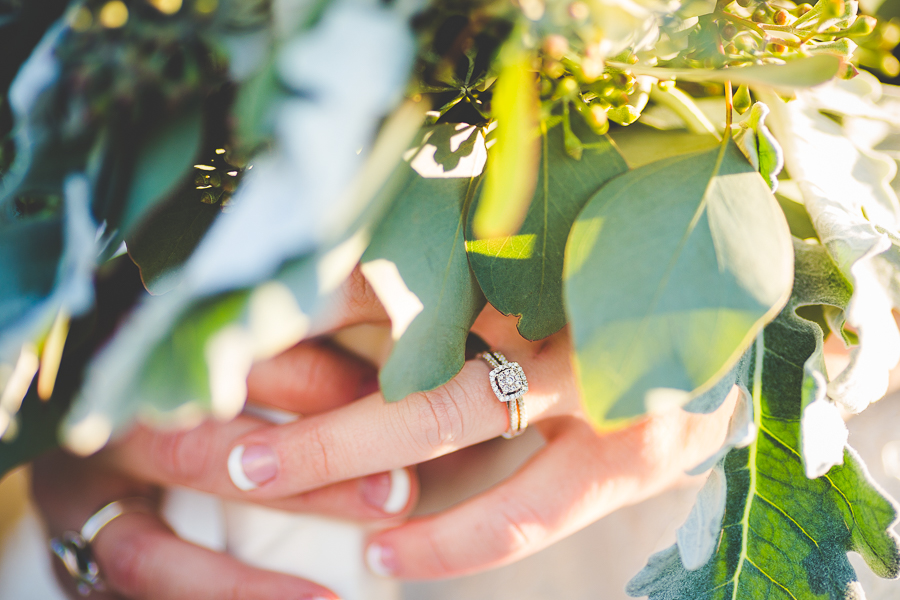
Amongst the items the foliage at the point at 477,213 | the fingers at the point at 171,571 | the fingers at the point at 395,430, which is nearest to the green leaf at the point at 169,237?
the foliage at the point at 477,213

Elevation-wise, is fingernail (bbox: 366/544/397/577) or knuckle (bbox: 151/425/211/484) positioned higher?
knuckle (bbox: 151/425/211/484)

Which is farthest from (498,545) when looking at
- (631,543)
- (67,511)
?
(67,511)

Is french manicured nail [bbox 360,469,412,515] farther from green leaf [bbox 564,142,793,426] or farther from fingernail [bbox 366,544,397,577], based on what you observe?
green leaf [bbox 564,142,793,426]

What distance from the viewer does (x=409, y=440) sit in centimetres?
49

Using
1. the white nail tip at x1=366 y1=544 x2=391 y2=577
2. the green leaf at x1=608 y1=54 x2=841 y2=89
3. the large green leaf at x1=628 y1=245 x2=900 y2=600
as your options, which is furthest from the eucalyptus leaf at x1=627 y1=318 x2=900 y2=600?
the white nail tip at x1=366 y1=544 x2=391 y2=577

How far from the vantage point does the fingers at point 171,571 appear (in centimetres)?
63

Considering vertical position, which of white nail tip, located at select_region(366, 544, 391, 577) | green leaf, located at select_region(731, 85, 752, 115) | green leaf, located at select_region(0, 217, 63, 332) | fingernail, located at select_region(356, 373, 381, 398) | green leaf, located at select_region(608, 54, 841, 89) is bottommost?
white nail tip, located at select_region(366, 544, 391, 577)

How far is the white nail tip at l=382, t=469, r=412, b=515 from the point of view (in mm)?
625

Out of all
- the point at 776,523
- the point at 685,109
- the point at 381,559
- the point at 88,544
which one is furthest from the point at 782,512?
the point at 88,544

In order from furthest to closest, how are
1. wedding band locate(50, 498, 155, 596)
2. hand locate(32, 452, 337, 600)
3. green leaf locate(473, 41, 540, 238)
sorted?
wedding band locate(50, 498, 155, 596)
hand locate(32, 452, 337, 600)
green leaf locate(473, 41, 540, 238)

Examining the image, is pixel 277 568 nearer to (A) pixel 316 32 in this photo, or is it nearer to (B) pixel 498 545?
(B) pixel 498 545

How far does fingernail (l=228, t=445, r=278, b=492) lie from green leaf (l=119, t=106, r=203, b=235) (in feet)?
1.16

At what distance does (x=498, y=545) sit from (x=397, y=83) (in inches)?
19.2

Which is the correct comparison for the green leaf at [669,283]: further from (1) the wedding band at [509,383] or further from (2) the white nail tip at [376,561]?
(2) the white nail tip at [376,561]
